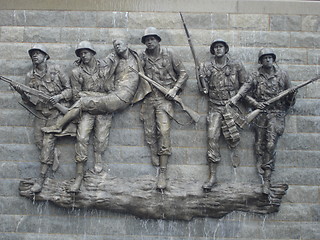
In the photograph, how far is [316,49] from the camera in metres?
8.94

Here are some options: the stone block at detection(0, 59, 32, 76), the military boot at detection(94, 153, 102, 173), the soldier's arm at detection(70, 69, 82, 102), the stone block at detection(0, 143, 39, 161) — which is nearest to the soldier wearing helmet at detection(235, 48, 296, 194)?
the military boot at detection(94, 153, 102, 173)

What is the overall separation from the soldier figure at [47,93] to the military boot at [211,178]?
264 cm

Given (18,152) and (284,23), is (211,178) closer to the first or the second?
(284,23)

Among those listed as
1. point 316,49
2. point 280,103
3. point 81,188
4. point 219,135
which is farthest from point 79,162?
point 316,49

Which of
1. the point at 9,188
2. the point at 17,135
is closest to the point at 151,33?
the point at 17,135

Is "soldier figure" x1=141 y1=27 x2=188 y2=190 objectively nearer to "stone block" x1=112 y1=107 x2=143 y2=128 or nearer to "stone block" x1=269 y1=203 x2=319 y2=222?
"stone block" x1=112 y1=107 x2=143 y2=128

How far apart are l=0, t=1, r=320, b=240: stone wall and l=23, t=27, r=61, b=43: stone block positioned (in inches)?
0.8

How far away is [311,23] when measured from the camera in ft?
29.6

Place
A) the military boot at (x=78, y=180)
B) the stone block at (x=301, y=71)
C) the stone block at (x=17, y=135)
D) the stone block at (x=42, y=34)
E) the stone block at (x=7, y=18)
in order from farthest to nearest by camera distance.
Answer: the stone block at (x=7, y=18), the stone block at (x=42, y=34), the stone block at (x=301, y=71), the stone block at (x=17, y=135), the military boot at (x=78, y=180)

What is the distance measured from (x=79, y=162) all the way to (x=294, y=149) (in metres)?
4.09

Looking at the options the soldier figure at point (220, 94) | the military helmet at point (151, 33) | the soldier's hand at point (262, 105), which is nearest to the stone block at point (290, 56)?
the soldier figure at point (220, 94)

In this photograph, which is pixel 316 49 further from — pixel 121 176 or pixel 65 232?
pixel 65 232

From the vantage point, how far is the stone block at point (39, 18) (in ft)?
29.5

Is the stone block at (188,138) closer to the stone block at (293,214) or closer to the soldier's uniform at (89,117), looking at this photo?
the soldier's uniform at (89,117)
